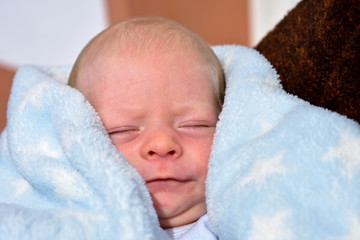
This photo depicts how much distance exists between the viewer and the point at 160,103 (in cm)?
85

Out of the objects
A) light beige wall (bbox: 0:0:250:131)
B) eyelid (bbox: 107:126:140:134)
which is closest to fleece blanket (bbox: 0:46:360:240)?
eyelid (bbox: 107:126:140:134)

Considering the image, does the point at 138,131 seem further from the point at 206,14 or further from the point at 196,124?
the point at 206,14

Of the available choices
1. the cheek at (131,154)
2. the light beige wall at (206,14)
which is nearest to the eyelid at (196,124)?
the cheek at (131,154)

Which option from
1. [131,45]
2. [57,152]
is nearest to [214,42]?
[131,45]

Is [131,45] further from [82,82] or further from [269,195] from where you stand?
[269,195]

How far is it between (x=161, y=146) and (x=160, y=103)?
0.10 meters

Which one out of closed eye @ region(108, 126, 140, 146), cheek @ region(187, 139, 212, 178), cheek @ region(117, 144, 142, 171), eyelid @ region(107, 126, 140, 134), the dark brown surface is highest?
the dark brown surface

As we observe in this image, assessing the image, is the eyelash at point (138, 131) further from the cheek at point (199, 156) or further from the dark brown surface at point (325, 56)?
the dark brown surface at point (325, 56)

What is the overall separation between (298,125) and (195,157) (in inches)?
7.7

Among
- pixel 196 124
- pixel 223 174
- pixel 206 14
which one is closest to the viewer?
pixel 223 174

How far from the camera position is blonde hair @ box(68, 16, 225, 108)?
0.92 metres

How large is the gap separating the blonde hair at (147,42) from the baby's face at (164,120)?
0.03 metres

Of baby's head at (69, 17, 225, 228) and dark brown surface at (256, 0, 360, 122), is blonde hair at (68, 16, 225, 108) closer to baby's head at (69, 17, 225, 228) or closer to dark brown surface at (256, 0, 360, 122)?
baby's head at (69, 17, 225, 228)

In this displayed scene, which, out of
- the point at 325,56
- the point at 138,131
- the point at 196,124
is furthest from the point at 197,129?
the point at 325,56
